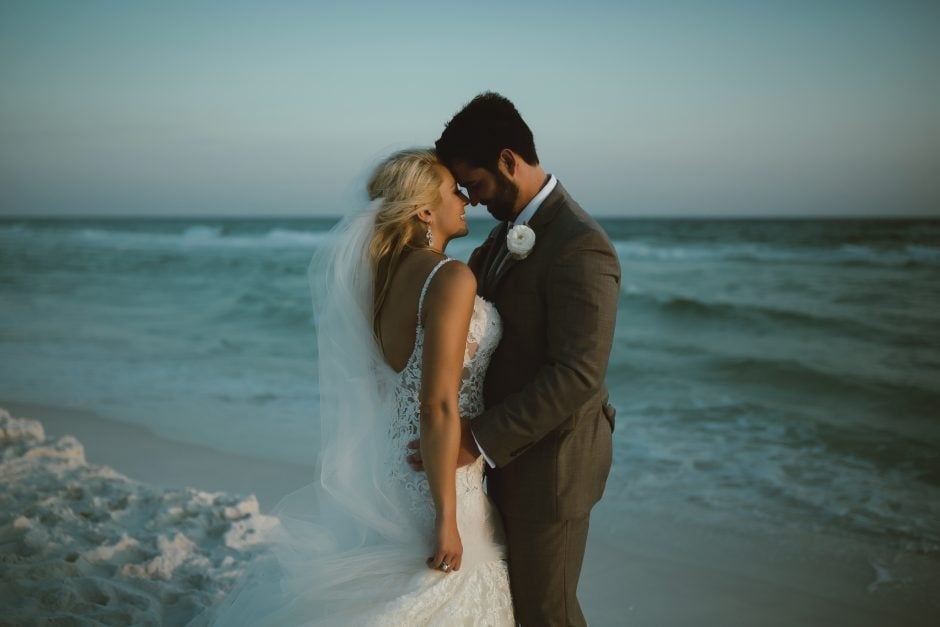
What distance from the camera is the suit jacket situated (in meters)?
2.19

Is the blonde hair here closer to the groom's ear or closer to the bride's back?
the bride's back

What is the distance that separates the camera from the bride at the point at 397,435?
2.20 metres

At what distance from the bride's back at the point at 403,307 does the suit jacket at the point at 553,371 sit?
0.30m

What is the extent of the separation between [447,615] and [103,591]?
1909 millimetres

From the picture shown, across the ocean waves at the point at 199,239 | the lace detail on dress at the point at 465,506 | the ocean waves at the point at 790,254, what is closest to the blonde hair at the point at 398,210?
the lace detail on dress at the point at 465,506

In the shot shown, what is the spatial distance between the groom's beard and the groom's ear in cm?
2

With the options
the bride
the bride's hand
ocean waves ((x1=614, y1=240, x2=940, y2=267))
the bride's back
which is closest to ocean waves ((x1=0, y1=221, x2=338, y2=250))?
ocean waves ((x1=614, y1=240, x2=940, y2=267))

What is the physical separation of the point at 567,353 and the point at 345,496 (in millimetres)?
946

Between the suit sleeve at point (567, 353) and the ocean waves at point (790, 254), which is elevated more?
the suit sleeve at point (567, 353)

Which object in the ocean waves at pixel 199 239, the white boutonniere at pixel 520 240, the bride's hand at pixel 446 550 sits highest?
the white boutonniere at pixel 520 240

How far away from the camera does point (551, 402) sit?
2.19 metres

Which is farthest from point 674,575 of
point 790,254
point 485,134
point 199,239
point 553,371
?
point 199,239

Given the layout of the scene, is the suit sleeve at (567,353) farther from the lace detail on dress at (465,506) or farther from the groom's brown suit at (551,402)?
the lace detail on dress at (465,506)

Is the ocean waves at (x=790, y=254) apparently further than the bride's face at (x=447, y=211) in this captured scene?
Yes
